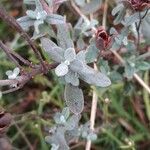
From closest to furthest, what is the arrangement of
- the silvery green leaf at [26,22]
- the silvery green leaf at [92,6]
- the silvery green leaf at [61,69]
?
the silvery green leaf at [61,69] → the silvery green leaf at [26,22] → the silvery green leaf at [92,6]

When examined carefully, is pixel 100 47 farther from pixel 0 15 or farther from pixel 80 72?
pixel 0 15

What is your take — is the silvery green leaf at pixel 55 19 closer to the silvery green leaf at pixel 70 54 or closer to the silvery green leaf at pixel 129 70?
the silvery green leaf at pixel 70 54

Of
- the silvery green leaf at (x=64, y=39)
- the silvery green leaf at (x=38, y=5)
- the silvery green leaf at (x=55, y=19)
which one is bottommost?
the silvery green leaf at (x=64, y=39)

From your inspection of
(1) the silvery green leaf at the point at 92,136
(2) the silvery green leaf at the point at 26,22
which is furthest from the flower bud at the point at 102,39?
(1) the silvery green leaf at the point at 92,136

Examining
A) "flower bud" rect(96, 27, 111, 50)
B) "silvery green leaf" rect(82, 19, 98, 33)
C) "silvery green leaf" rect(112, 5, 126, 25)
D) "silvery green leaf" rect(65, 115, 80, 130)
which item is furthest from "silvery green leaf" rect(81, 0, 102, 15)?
"silvery green leaf" rect(65, 115, 80, 130)

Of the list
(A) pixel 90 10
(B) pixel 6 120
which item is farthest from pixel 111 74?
(B) pixel 6 120

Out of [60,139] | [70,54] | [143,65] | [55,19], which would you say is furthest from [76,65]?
[143,65]
